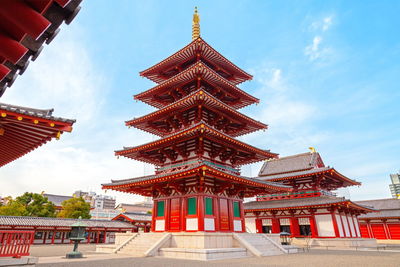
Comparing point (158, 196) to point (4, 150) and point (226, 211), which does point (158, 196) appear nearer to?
point (226, 211)

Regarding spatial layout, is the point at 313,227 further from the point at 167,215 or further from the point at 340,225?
the point at 167,215

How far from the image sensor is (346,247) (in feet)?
86.6

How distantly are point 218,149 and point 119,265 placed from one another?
1186 cm

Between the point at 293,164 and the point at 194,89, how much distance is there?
814 inches

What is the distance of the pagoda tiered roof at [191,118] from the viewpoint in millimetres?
20377

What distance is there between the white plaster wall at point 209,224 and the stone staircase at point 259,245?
1.90 m

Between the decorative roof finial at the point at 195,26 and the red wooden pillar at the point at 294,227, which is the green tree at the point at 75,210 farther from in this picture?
the decorative roof finial at the point at 195,26

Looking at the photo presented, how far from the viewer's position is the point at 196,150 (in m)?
20.2

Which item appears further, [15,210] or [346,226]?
[15,210]

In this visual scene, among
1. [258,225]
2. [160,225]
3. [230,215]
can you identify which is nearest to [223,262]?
[230,215]

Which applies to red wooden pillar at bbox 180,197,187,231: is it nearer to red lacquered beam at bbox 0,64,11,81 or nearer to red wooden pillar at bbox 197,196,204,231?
red wooden pillar at bbox 197,196,204,231

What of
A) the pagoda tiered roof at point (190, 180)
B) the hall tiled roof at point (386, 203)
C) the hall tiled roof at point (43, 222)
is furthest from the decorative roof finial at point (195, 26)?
the hall tiled roof at point (386, 203)

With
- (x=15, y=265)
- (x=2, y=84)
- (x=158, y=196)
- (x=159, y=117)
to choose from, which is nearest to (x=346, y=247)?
(x=158, y=196)

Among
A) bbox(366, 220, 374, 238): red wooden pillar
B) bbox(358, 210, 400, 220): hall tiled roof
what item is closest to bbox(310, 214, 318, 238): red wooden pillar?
bbox(358, 210, 400, 220): hall tiled roof
